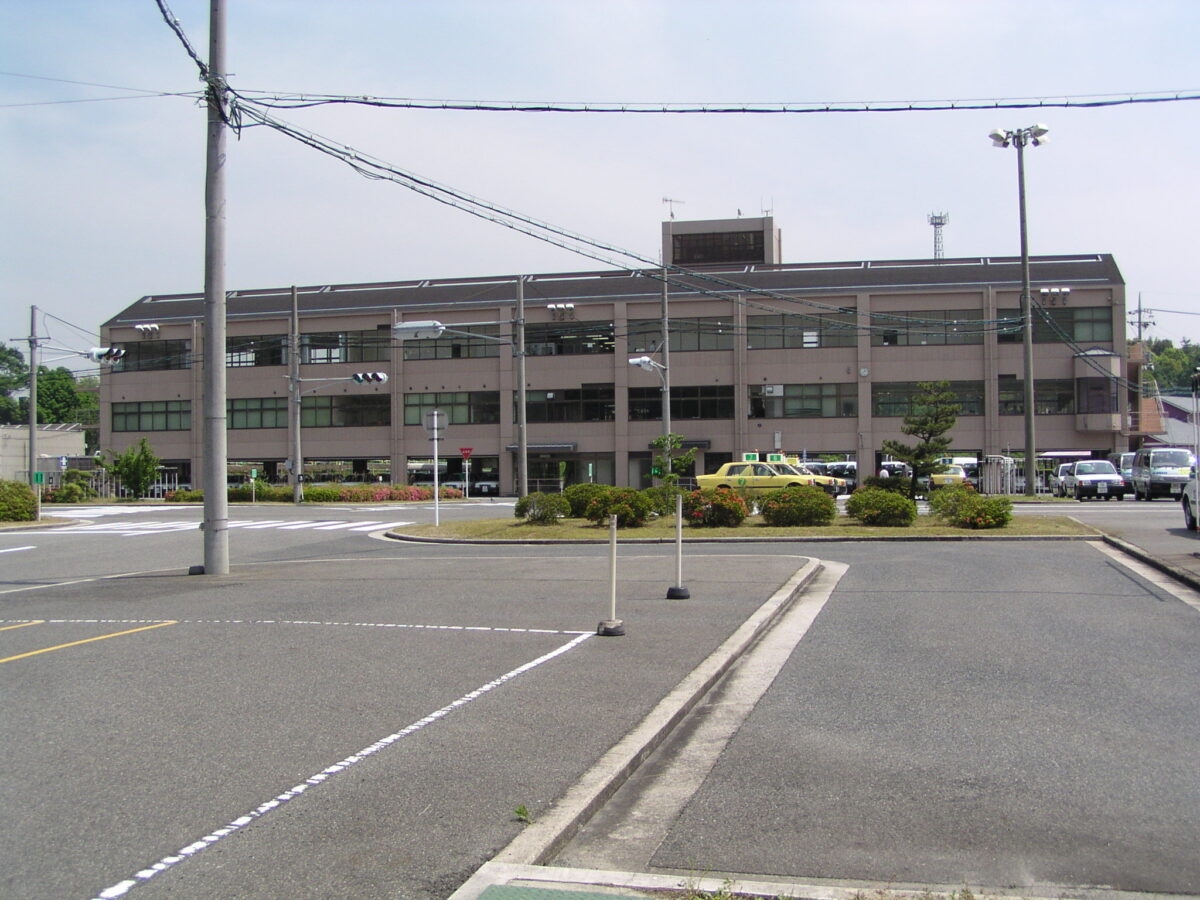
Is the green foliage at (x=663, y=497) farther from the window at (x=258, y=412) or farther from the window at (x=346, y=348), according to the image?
the window at (x=258, y=412)

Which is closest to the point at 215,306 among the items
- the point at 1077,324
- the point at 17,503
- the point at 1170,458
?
the point at 17,503

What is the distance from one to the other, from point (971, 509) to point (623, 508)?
793cm

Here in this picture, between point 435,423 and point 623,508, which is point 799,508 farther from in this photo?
point 435,423

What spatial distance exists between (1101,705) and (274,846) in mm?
5630

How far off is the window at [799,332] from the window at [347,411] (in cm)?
2452

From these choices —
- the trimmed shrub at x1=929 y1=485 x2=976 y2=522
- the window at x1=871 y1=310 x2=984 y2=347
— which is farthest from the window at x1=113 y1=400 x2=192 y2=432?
the trimmed shrub at x1=929 y1=485 x2=976 y2=522

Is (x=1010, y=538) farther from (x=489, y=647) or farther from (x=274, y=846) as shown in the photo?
(x=274, y=846)

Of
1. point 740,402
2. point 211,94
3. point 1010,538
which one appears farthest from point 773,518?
point 740,402

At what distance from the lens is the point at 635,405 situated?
66250 mm

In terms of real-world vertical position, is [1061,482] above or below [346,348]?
below

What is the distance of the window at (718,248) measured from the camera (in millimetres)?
81812

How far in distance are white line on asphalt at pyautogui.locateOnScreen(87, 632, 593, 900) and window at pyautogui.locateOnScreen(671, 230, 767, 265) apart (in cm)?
7575

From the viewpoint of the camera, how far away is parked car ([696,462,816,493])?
37375 millimetres

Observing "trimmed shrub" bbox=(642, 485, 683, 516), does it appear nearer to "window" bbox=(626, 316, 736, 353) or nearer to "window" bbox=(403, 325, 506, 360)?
"window" bbox=(626, 316, 736, 353)
